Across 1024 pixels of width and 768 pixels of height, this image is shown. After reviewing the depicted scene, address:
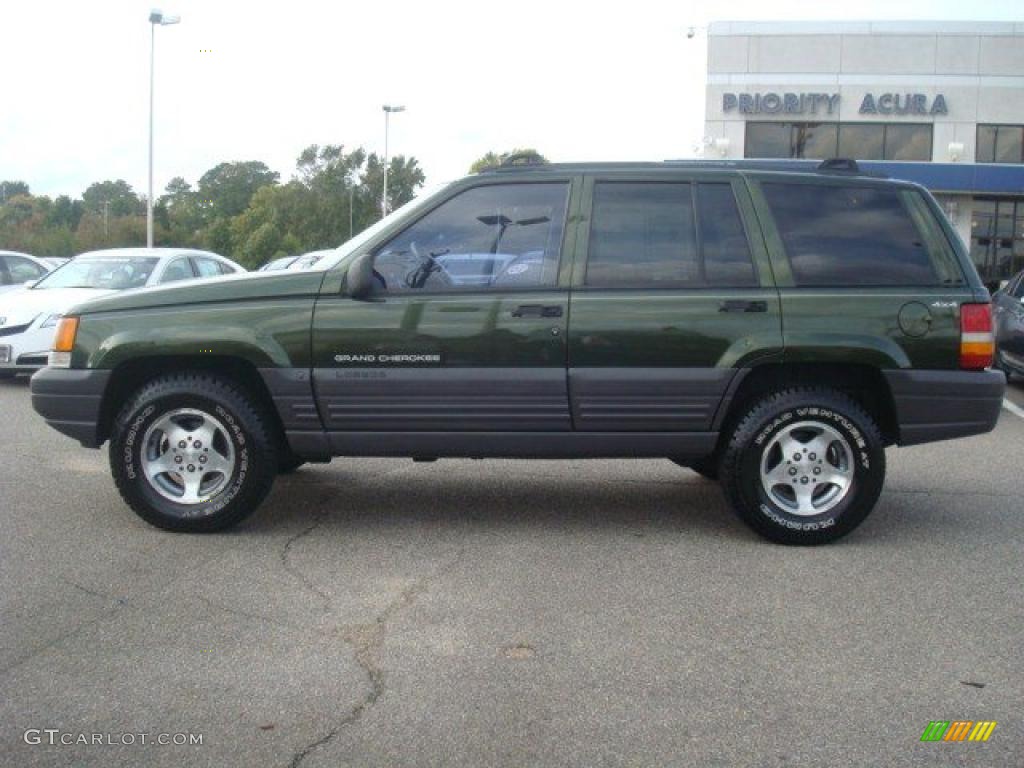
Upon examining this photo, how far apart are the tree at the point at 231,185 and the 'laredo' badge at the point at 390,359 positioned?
8821cm

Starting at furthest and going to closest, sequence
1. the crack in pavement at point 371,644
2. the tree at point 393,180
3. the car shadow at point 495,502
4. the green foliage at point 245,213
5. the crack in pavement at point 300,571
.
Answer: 1. the tree at point 393,180
2. the green foliage at point 245,213
3. the car shadow at point 495,502
4. the crack in pavement at point 300,571
5. the crack in pavement at point 371,644

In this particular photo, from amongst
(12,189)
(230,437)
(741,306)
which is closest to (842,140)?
(741,306)

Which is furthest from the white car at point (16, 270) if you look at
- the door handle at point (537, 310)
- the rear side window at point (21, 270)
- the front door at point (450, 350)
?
the door handle at point (537, 310)

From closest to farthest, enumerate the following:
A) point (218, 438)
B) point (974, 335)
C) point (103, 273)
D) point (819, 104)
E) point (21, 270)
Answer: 1. point (974, 335)
2. point (218, 438)
3. point (103, 273)
4. point (21, 270)
5. point (819, 104)

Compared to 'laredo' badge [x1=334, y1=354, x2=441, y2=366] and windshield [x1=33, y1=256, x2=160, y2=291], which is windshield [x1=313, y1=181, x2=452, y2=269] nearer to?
'laredo' badge [x1=334, y1=354, x2=441, y2=366]

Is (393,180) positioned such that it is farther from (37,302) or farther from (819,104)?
(37,302)

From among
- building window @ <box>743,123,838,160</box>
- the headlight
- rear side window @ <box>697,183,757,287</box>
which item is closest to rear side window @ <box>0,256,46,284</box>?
the headlight

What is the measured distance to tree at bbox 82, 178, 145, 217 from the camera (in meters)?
90.9

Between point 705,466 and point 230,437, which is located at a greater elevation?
point 230,437

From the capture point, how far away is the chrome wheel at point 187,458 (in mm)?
5719

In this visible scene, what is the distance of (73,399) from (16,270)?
1072 cm

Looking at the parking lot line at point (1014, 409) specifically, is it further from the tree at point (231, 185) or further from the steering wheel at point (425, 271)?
the tree at point (231, 185)

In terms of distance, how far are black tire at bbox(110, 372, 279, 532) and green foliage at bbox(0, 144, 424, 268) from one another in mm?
42684

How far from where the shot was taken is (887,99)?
29375 mm
